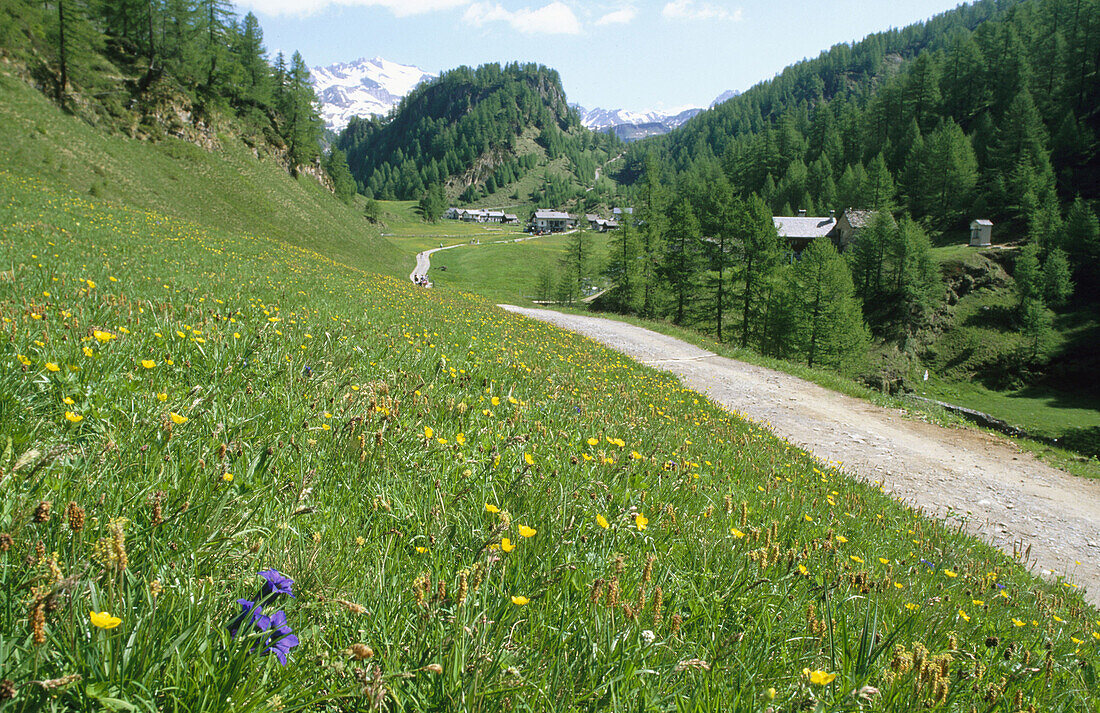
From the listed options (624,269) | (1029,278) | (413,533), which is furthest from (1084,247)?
(413,533)

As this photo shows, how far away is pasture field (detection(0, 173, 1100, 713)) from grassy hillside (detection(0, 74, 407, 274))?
32.9 meters

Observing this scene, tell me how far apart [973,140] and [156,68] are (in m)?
130

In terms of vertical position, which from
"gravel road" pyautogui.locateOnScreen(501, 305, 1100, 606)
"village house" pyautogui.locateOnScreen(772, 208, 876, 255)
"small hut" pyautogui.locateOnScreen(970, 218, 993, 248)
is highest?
"village house" pyautogui.locateOnScreen(772, 208, 876, 255)

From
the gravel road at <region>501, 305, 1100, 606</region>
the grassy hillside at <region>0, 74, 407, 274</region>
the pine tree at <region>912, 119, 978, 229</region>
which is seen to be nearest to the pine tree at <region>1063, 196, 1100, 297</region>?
the pine tree at <region>912, 119, 978, 229</region>

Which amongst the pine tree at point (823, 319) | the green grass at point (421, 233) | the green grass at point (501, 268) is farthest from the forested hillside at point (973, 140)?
the green grass at point (421, 233)

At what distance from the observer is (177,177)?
41688mm

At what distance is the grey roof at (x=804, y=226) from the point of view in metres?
103

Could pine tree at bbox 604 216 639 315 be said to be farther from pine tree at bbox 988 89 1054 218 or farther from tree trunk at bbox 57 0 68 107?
pine tree at bbox 988 89 1054 218

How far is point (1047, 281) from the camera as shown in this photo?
6619 centimetres

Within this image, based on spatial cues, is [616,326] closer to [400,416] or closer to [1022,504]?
[1022,504]

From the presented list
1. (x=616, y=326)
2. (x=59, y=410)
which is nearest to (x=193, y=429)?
(x=59, y=410)

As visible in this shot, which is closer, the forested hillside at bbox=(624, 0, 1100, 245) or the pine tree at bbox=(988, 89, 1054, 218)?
the pine tree at bbox=(988, 89, 1054, 218)

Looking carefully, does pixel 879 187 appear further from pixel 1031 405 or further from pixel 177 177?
pixel 177 177

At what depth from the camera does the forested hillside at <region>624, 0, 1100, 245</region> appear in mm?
86312
